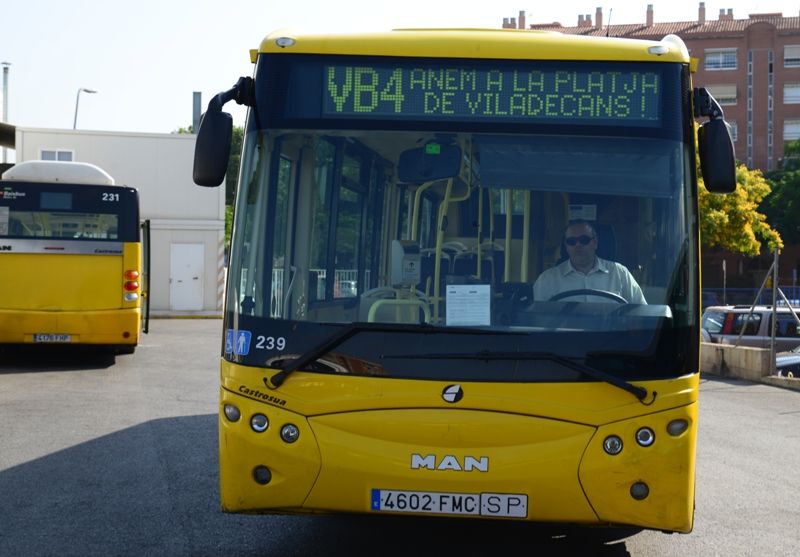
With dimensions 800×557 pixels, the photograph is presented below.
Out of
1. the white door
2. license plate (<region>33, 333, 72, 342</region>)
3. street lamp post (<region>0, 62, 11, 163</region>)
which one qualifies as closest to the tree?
the white door

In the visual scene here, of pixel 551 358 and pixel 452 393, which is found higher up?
pixel 551 358

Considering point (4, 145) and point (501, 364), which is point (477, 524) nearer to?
point (501, 364)

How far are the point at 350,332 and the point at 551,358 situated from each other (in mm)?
980

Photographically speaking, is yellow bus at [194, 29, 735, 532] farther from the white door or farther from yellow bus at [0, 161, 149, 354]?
the white door

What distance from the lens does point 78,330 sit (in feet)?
58.1

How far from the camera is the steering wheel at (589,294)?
19.0ft

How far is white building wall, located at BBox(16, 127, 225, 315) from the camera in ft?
127

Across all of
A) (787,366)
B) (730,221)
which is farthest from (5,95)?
(787,366)

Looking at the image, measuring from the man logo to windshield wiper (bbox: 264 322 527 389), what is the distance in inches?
10.9

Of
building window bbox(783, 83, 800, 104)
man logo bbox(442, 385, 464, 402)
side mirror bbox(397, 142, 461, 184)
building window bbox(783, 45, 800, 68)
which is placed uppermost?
building window bbox(783, 45, 800, 68)

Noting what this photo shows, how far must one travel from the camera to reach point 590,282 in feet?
19.2

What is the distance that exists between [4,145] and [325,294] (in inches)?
1588

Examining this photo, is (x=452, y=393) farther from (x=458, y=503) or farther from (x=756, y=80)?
(x=756, y=80)

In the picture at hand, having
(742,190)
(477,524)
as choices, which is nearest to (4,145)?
(742,190)
